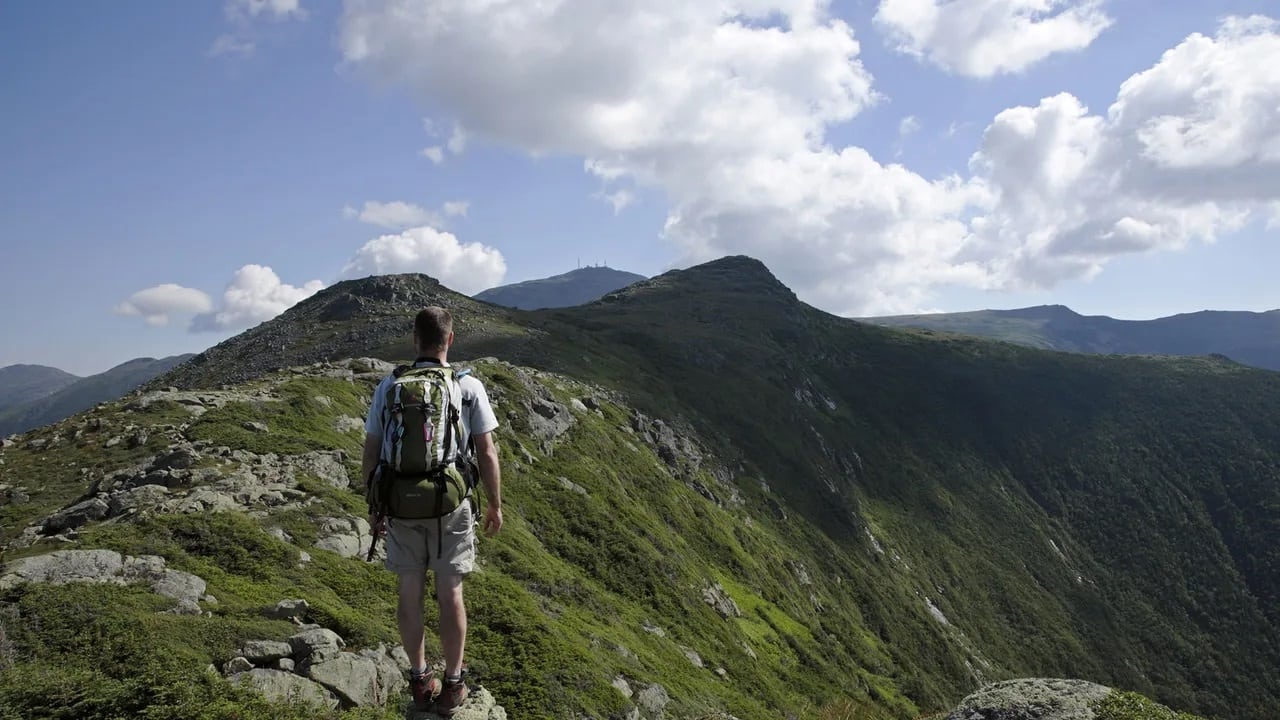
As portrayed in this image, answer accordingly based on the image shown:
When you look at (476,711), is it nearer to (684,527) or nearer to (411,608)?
(411,608)

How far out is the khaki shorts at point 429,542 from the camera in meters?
8.35

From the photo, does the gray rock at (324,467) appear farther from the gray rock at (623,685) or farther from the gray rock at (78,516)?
the gray rock at (623,685)

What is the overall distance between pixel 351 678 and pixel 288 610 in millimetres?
2663

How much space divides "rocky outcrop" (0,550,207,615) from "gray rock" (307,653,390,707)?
3.25 m

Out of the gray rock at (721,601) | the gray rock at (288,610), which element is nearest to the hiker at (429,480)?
the gray rock at (288,610)

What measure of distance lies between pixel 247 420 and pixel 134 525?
10.8 metres

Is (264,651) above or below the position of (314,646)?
above

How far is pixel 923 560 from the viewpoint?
A: 103000mm

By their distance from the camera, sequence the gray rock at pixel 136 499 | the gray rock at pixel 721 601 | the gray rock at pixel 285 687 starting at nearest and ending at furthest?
1. the gray rock at pixel 285 687
2. the gray rock at pixel 136 499
3. the gray rock at pixel 721 601

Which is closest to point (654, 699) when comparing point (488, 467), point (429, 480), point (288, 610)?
point (288, 610)

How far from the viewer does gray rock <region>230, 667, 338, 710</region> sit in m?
8.65

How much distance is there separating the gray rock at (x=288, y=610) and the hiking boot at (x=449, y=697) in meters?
4.32

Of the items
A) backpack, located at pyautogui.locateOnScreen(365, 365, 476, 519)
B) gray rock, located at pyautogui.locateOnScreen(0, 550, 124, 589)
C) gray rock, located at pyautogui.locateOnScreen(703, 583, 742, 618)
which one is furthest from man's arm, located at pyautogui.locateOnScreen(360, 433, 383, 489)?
gray rock, located at pyautogui.locateOnScreen(703, 583, 742, 618)

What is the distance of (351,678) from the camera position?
10.1 m
